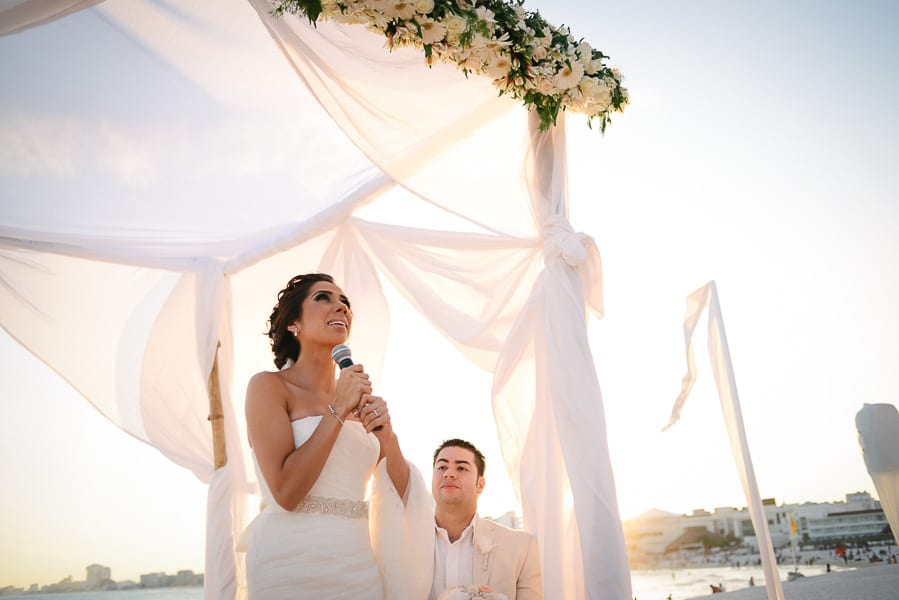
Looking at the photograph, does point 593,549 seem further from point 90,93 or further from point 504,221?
point 90,93

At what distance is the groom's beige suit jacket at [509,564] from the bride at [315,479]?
3.71 ft

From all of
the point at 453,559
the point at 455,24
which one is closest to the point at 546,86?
the point at 455,24

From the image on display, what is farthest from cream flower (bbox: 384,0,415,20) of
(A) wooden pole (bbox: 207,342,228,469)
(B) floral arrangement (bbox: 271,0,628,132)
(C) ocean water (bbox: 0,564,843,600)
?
(C) ocean water (bbox: 0,564,843,600)

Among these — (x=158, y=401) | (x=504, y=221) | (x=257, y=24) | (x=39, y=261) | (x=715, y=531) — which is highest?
(x=257, y=24)

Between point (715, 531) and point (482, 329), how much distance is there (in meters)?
61.5

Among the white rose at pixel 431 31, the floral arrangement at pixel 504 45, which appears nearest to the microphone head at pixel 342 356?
the floral arrangement at pixel 504 45

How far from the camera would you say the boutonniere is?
3.44m

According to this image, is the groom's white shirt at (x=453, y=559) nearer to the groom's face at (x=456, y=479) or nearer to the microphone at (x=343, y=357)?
the groom's face at (x=456, y=479)

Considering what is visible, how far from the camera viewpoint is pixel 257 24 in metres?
3.14

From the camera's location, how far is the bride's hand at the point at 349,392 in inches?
88.0

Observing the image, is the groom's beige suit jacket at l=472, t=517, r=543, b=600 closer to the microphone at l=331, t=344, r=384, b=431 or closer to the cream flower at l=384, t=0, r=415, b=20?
the microphone at l=331, t=344, r=384, b=431

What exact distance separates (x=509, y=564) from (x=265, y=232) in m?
2.66

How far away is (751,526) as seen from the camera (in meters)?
55.3

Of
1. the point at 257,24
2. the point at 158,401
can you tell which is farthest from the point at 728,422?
the point at 158,401
